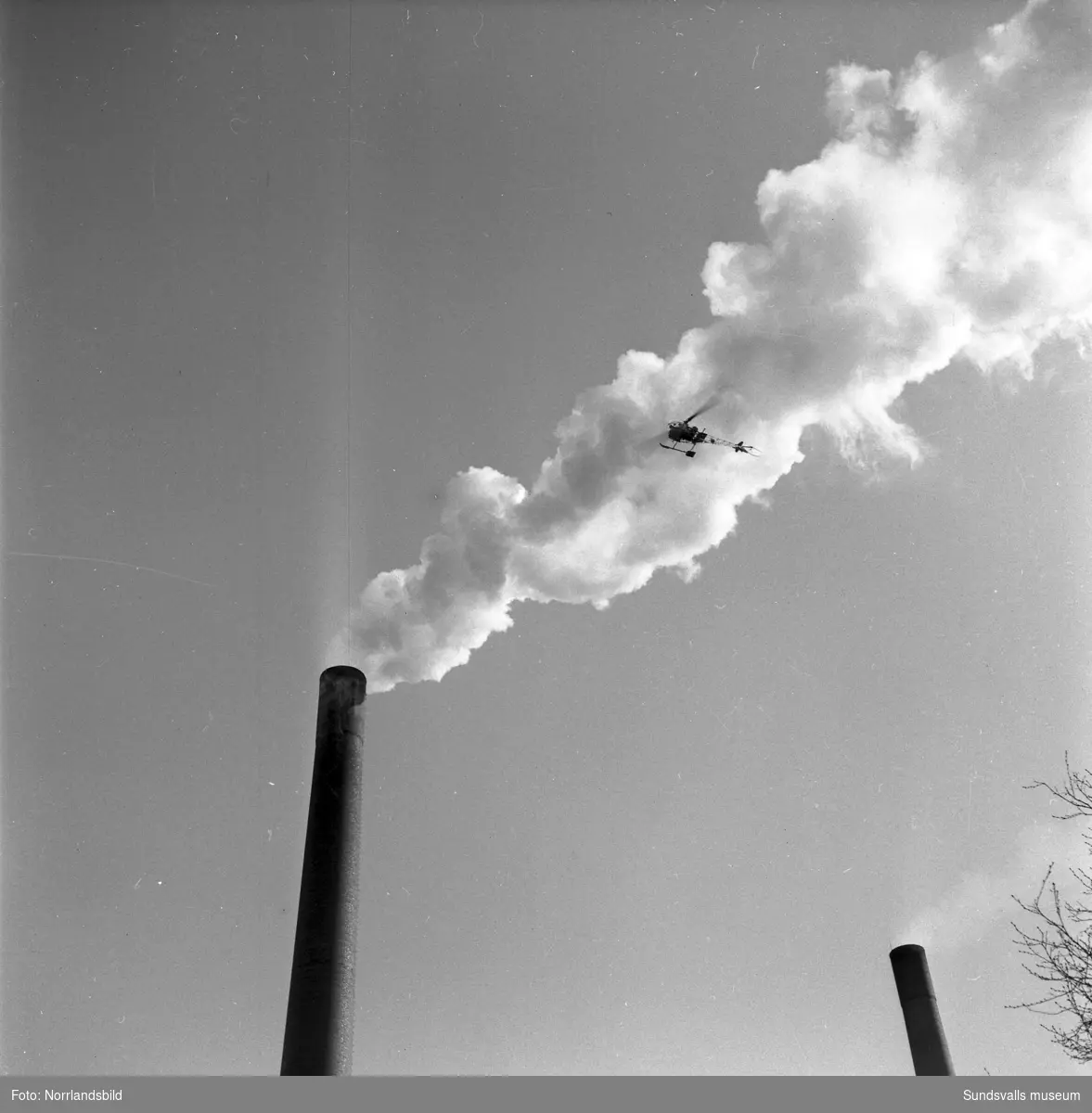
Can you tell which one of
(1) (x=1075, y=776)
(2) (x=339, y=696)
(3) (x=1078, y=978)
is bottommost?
(3) (x=1078, y=978)

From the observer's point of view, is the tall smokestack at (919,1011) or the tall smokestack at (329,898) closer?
the tall smokestack at (329,898)

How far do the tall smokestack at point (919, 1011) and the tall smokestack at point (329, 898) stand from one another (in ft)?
25.7

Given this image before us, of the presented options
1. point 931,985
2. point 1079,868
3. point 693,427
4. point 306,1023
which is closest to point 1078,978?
point 1079,868

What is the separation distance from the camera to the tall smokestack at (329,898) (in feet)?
33.5

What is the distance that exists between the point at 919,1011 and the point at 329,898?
8407mm

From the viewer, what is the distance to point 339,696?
42.0 ft

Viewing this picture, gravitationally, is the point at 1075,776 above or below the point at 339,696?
below

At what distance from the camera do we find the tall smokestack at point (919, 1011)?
13.3 metres

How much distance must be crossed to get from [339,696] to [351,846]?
204 centimetres

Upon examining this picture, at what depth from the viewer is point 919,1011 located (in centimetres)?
1371

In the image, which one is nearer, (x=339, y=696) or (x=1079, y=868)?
(x=1079, y=868)
